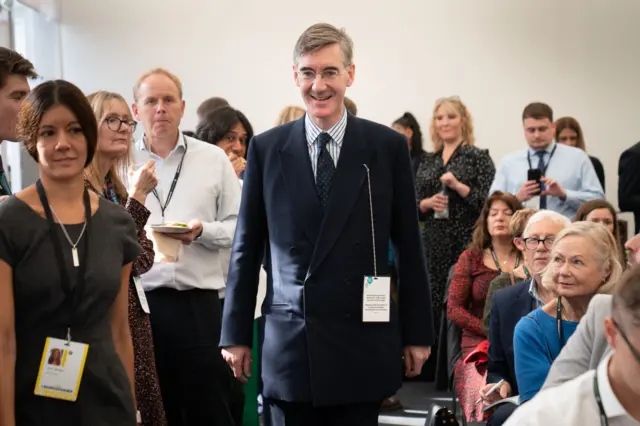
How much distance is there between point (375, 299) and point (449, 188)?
12.3 feet

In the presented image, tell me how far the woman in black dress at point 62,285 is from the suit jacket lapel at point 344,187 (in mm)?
533

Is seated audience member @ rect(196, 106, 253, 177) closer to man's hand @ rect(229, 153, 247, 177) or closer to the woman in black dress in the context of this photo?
man's hand @ rect(229, 153, 247, 177)

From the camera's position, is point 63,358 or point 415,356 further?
point 415,356

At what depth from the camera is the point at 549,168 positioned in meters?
6.09

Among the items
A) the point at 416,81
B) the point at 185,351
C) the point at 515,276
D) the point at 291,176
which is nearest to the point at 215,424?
the point at 185,351

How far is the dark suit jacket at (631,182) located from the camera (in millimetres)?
5941

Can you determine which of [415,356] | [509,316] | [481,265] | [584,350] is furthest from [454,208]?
[584,350]

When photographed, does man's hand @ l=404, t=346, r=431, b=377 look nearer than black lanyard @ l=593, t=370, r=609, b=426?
No

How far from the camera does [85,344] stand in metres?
2.22

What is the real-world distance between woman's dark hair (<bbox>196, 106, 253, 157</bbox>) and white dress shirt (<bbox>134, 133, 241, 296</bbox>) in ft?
3.46

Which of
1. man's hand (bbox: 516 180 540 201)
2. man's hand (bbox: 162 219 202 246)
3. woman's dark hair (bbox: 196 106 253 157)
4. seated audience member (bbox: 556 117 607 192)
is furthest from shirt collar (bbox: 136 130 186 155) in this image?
seated audience member (bbox: 556 117 607 192)

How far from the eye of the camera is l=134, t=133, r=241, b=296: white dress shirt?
11.5ft

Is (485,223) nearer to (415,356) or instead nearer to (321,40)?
(415,356)

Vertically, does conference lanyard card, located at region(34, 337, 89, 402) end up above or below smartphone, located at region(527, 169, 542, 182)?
below
